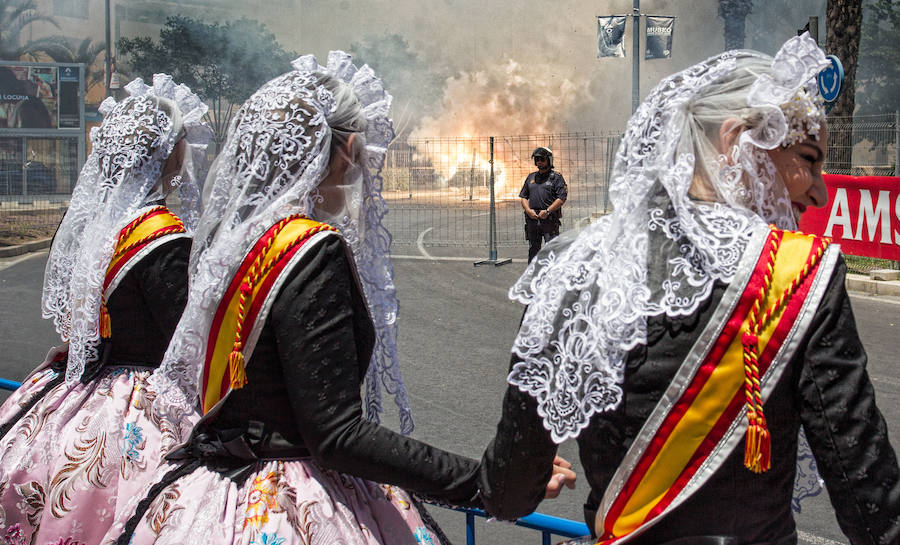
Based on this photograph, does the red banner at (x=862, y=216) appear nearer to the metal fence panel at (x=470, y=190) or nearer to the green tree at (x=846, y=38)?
the green tree at (x=846, y=38)

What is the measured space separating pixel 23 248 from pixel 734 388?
17984 mm

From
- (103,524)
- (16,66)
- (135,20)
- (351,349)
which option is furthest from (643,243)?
(135,20)

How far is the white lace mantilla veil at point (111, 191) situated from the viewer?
2736 millimetres

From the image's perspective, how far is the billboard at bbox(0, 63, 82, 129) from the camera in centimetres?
2864

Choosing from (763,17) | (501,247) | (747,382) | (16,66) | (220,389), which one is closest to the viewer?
(747,382)

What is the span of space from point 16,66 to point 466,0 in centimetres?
1856

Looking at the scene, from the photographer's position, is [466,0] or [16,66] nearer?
[16,66]

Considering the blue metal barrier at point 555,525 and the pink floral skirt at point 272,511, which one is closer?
the pink floral skirt at point 272,511

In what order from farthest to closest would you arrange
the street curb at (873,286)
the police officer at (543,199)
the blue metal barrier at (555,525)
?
the police officer at (543,199), the street curb at (873,286), the blue metal barrier at (555,525)

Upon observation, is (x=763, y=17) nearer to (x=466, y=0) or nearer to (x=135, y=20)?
(x=466, y=0)

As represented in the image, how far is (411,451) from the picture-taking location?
182 cm

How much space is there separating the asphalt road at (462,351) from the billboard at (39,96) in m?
16.8

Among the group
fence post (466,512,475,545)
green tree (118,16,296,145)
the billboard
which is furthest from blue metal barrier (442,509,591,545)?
green tree (118,16,296,145)

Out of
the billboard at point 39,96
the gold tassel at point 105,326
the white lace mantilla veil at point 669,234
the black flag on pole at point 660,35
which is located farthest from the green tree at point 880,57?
the white lace mantilla veil at point 669,234
